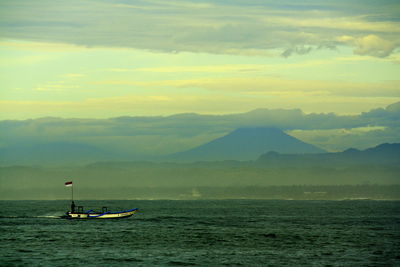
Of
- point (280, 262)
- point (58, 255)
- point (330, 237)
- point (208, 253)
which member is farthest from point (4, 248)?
point (330, 237)

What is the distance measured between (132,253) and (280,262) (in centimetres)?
2114

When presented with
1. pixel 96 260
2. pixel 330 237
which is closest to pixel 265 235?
pixel 330 237

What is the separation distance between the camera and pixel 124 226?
145750mm

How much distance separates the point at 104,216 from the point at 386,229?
68.6 m

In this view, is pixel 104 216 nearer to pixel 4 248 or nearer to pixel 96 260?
pixel 4 248

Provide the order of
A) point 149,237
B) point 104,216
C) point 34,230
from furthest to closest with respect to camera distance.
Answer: point 104,216, point 34,230, point 149,237

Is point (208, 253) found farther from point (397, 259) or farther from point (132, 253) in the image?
point (397, 259)

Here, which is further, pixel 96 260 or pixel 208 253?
pixel 208 253

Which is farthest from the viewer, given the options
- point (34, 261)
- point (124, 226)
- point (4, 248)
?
point (124, 226)

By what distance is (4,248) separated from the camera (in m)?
99.2

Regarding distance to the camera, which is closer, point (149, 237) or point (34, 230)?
point (149, 237)

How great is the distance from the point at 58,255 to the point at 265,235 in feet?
142

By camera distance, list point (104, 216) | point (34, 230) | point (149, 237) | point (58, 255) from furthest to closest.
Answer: point (104, 216), point (34, 230), point (149, 237), point (58, 255)

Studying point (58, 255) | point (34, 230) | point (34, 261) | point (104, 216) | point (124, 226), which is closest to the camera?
point (34, 261)
